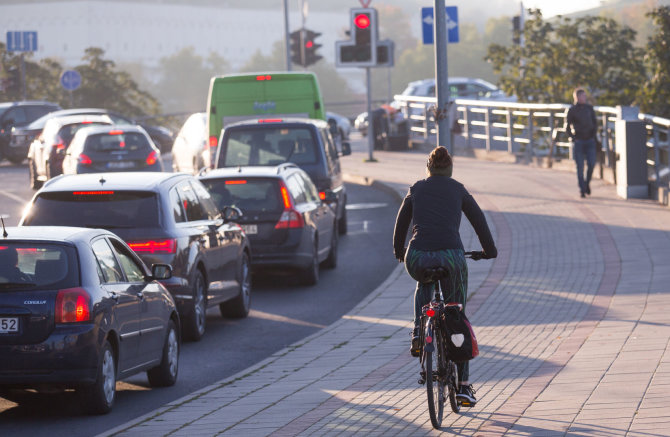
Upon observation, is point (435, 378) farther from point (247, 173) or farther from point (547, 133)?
point (547, 133)

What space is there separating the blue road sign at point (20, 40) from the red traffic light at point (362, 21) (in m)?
24.1

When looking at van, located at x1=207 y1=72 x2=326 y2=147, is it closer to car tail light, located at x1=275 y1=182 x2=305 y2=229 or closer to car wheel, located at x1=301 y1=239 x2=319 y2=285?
car wheel, located at x1=301 y1=239 x2=319 y2=285

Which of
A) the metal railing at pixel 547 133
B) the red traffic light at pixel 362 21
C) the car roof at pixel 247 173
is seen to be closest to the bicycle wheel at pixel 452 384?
the car roof at pixel 247 173

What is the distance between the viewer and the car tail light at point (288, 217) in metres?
16.2

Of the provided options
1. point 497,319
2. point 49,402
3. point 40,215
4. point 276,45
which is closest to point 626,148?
point 497,319

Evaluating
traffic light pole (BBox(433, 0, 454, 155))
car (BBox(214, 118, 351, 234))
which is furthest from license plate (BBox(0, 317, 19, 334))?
car (BBox(214, 118, 351, 234))

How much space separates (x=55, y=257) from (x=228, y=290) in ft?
Result: 15.9

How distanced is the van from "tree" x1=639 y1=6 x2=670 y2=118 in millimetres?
7332

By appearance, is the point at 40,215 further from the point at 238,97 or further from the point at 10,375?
the point at 238,97

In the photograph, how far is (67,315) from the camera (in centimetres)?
877

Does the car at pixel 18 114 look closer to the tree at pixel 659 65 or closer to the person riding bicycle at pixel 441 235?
the tree at pixel 659 65

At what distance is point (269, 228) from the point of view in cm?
1620

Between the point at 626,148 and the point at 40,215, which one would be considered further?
the point at 626,148

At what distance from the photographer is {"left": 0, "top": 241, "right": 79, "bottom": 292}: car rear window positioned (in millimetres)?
8875
